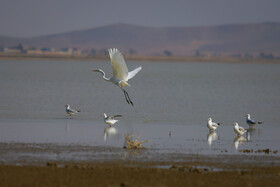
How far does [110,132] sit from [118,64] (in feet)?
8.44

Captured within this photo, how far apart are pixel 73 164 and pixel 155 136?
6.30 metres

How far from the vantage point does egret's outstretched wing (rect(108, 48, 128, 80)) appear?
60.7 ft

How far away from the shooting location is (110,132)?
67.0 feet

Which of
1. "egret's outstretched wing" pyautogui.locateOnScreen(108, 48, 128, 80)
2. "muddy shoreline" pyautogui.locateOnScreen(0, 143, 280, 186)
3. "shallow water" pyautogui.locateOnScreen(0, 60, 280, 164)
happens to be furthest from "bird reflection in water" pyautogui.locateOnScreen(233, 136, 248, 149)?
"egret's outstretched wing" pyautogui.locateOnScreen(108, 48, 128, 80)

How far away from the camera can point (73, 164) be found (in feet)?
44.0

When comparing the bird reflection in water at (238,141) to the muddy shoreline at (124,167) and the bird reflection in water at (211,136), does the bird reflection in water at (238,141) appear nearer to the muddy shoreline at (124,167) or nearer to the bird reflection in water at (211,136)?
the bird reflection in water at (211,136)

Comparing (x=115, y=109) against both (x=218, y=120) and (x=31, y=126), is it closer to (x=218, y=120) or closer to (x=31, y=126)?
(x=218, y=120)

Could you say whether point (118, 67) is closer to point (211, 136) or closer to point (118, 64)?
point (118, 64)

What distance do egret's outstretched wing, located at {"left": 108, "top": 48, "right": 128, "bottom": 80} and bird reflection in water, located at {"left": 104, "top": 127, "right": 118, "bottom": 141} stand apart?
1.94 m

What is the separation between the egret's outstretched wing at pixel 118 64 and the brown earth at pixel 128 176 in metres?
5.83

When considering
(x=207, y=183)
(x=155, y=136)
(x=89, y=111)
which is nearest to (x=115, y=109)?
(x=89, y=111)

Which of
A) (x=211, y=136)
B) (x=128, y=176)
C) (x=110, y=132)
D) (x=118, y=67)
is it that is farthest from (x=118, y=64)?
(x=128, y=176)

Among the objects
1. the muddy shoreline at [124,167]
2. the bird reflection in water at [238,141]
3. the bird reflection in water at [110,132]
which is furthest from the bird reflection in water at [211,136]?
the bird reflection in water at [110,132]

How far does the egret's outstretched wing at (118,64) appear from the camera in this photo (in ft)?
60.7
